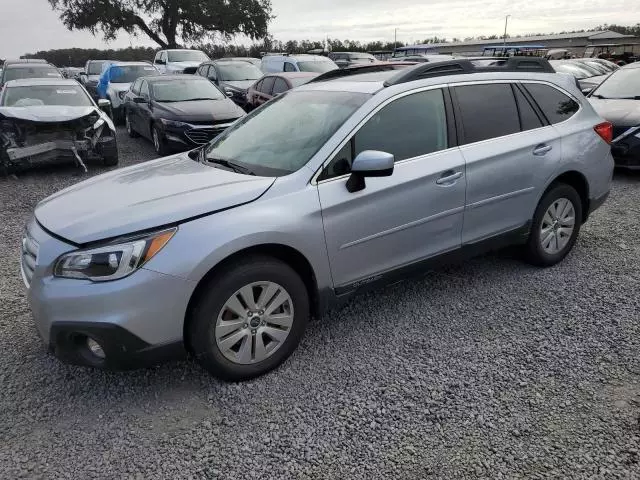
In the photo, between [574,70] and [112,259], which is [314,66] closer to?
[574,70]

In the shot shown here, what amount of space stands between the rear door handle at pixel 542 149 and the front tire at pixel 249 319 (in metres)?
2.27

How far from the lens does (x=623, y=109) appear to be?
750cm

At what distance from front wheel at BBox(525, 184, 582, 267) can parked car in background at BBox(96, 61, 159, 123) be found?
12.1 meters

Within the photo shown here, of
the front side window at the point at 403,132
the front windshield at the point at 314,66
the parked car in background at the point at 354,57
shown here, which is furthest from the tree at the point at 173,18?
the front side window at the point at 403,132

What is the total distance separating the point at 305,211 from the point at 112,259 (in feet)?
3.46

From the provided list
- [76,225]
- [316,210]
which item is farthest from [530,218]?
[76,225]

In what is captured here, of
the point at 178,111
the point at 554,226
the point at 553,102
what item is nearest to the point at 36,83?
the point at 178,111

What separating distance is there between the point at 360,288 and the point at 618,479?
1.64 metres

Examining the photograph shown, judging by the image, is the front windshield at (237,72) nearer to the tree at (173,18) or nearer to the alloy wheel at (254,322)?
the alloy wheel at (254,322)

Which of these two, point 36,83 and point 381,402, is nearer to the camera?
point 381,402

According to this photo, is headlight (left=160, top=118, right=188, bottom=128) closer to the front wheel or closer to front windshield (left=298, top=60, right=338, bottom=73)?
front windshield (left=298, top=60, right=338, bottom=73)

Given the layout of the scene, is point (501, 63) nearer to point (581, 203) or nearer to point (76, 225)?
point (581, 203)

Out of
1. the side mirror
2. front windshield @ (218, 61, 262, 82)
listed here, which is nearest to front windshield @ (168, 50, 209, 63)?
front windshield @ (218, 61, 262, 82)

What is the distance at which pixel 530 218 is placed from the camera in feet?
13.3
